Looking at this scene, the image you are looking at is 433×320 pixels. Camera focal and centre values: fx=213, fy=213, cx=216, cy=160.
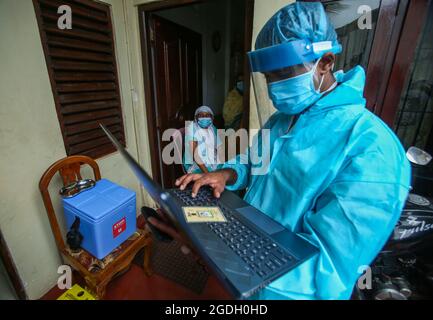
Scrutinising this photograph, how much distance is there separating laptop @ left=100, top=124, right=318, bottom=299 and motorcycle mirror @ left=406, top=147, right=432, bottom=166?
0.95 metres

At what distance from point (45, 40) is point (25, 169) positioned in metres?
0.75

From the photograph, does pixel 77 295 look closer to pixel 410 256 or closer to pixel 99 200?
pixel 99 200

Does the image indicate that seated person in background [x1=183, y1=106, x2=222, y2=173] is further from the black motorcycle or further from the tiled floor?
the black motorcycle

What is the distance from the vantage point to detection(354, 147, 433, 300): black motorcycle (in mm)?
1000

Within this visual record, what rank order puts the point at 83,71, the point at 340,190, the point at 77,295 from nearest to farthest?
1. the point at 340,190
2. the point at 77,295
3. the point at 83,71

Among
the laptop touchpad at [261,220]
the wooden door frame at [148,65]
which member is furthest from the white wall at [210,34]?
the laptop touchpad at [261,220]

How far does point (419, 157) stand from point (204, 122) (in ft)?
5.17

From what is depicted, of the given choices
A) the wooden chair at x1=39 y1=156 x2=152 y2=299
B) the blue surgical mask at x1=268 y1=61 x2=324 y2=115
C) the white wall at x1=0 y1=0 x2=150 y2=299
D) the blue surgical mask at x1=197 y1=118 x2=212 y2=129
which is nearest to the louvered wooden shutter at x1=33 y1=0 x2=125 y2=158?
the white wall at x1=0 y1=0 x2=150 y2=299

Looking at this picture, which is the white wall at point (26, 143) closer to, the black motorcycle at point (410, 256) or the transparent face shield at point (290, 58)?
the transparent face shield at point (290, 58)

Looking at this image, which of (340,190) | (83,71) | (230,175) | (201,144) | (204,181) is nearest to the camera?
(340,190)

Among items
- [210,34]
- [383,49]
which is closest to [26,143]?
[383,49]

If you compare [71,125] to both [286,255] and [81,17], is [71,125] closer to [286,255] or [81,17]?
[81,17]

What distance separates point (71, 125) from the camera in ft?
4.78

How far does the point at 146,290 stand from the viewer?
1.50m
